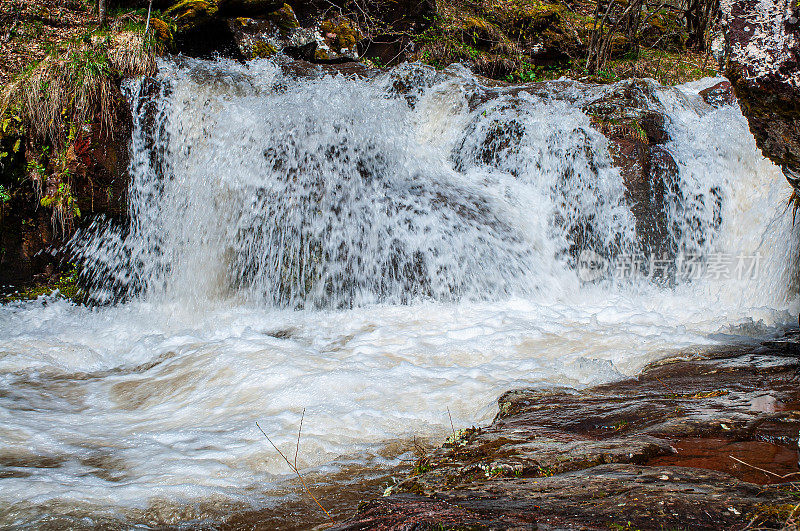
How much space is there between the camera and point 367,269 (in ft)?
19.7

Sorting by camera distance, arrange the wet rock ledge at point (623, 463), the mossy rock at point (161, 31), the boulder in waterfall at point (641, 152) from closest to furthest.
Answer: the wet rock ledge at point (623, 463) → the boulder in waterfall at point (641, 152) → the mossy rock at point (161, 31)

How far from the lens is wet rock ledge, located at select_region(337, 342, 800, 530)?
1198 mm

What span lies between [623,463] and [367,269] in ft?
14.8

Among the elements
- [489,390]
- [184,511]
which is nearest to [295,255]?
[489,390]

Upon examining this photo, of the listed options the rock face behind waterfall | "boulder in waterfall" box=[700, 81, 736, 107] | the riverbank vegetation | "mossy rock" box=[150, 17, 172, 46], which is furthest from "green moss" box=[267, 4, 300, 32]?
the rock face behind waterfall

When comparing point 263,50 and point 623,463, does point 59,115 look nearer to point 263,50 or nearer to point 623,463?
point 263,50

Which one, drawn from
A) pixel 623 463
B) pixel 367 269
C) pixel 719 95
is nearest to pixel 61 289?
pixel 367 269

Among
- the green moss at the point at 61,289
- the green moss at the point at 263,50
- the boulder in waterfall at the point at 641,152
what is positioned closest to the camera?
the green moss at the point at 61,289

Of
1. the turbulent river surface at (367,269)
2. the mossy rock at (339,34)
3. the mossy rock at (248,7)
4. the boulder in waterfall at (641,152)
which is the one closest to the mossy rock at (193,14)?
the mossy rock at (248,7)

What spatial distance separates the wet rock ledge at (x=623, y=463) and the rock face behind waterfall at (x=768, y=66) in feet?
3.88

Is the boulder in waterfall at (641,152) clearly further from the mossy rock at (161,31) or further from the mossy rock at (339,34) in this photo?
the mossy rock at (161,31)

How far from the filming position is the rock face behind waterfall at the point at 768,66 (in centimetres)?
234

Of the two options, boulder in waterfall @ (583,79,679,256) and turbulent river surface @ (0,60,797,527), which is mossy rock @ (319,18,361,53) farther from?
boulder in waterfall @ (583,79,679,256)

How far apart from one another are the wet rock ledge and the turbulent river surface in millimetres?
605
